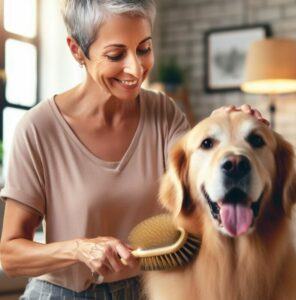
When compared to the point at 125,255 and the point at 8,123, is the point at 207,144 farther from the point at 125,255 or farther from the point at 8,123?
the point at 8,123

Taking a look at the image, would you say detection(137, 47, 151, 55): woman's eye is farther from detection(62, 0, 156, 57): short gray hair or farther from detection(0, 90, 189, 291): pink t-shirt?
detection(0, 90, 189, 291): pink t-shirt

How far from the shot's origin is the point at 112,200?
1.39 m

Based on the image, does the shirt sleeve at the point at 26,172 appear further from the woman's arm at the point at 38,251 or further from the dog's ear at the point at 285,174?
the dog's ear at the point at 285,174

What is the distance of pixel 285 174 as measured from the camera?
1.23m

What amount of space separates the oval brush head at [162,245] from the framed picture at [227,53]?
3801mm

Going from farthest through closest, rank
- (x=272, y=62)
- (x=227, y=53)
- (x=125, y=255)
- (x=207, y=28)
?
(x=207, y=28) → (x=227, y=53) → (x=272, y=62) → (x=125, y=255)

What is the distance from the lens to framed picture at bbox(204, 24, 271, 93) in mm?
4781

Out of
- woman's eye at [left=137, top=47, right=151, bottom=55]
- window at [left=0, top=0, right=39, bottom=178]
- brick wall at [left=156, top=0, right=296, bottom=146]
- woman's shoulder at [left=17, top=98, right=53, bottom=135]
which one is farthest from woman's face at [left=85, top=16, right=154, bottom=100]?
brick wall at [left=156, top=0, right=296, bottom=146]

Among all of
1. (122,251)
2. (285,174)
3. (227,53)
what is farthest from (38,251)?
(227,53)

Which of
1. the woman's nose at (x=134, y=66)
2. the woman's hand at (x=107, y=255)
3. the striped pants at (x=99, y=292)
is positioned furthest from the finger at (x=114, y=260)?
the woman's nose at (x=134, y=66)

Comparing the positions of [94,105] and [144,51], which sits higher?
[144,51]

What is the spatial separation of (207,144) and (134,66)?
252 millimetres

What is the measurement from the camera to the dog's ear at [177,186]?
4.03 ft

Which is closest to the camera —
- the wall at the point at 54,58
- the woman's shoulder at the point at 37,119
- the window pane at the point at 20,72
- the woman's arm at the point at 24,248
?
the woman's arm at the point at 24,248
